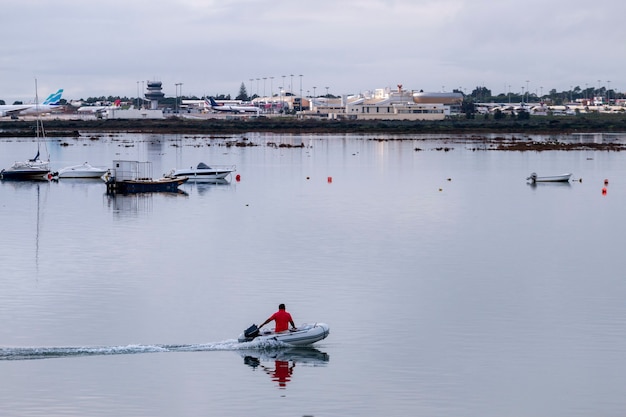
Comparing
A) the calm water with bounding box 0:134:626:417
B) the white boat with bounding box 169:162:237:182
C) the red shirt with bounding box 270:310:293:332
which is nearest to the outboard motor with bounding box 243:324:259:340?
the calm water with bounding box 0:134:626:417

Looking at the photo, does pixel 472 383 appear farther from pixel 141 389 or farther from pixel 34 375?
pixel 34 375

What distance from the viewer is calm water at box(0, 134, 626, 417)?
92.3 feet

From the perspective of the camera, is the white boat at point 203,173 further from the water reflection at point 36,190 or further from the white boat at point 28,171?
the white boat at point 28,171

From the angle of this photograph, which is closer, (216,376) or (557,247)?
(216,376)

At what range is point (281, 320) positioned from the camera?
105 feet

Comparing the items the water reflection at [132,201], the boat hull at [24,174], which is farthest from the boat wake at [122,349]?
the boat hull at [24,174]

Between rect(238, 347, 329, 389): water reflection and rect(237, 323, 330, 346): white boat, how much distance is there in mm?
310

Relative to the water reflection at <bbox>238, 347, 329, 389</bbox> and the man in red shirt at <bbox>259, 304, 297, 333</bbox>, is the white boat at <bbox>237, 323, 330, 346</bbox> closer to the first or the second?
the man in red shirt at <bbox>259, 304, 297, 333</bbox>

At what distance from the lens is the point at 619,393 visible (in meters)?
28.1

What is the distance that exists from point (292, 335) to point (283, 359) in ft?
2.51

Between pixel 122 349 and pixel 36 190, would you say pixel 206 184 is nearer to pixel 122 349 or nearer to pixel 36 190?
pixel 36 190

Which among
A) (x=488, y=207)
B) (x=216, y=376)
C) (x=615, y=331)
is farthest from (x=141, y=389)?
(x=488, y=207)

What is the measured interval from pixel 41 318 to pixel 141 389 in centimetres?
916

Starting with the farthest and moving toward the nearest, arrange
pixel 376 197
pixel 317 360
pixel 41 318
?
pixel 376 197
pixel 41 318
pixel 317 360
